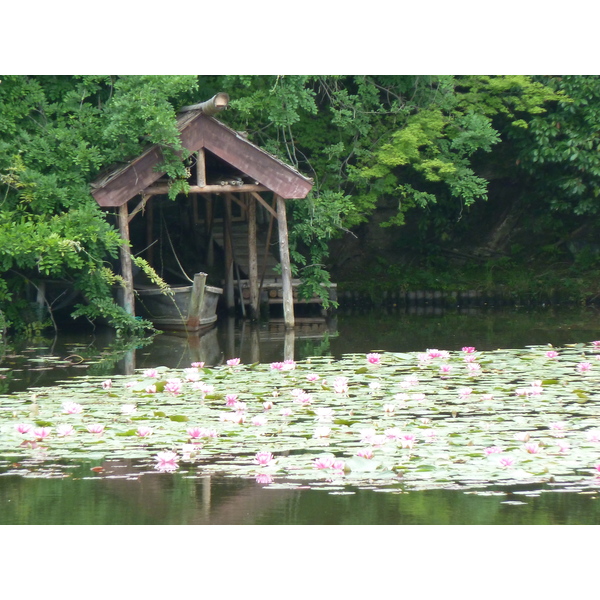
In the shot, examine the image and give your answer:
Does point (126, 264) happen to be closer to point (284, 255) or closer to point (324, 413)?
point (284, 255)

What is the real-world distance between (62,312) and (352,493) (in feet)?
37.5

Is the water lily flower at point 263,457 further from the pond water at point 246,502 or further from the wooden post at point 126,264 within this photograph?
the wooden post at point 126,264

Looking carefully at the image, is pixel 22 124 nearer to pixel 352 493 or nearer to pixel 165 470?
pixel 165 470

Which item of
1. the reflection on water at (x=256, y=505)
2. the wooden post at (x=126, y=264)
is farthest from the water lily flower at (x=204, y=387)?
the wooden post at (x=126, y=264)

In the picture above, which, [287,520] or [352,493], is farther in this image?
[352,493]

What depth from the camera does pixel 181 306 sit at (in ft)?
46.1

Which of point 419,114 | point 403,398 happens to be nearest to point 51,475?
point 403,398

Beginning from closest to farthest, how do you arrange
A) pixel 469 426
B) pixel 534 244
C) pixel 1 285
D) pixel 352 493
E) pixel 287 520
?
pixel 287 520 < pixel 352 493 < pixel 469 426 < pixel 1 285 < pixel 534 244

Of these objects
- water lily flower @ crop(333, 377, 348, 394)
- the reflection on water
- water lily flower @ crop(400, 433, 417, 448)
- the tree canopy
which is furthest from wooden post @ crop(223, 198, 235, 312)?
the reflection on water

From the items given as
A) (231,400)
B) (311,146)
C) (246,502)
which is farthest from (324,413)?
(311,146)

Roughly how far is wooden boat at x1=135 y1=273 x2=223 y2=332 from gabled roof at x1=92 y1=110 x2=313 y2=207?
155 cm

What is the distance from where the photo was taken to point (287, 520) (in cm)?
471

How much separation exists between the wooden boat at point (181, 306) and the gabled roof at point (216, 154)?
5.08ft

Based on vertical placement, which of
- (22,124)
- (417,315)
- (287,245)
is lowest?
(417,315)
